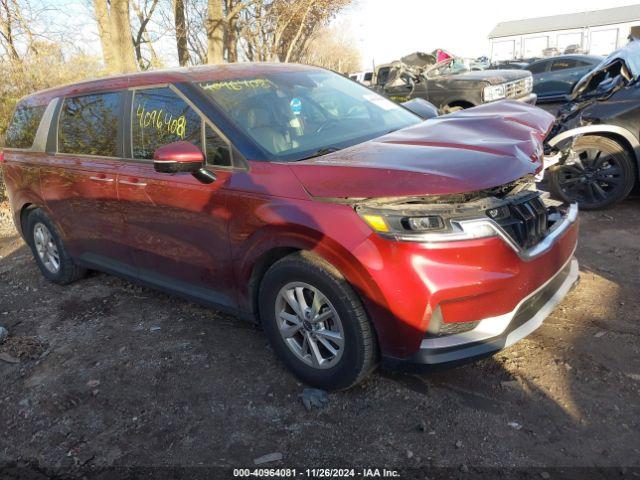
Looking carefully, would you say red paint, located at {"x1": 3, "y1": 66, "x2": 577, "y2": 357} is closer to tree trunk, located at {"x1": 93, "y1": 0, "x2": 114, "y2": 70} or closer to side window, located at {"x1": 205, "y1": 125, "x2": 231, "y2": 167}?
side window, located at {"x1": 205, "y1": 125, "x2": 231, "y2": 167}

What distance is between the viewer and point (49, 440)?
2846 mm

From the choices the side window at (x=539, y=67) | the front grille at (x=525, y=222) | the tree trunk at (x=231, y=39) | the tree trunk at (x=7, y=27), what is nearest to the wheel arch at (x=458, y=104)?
the side window at (x=539, y=67)

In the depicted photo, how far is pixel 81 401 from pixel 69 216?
A: 1868 mm

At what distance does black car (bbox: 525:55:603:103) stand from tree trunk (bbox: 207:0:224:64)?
975 cm

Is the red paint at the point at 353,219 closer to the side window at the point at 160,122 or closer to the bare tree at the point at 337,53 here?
the side window at the point at 160,122

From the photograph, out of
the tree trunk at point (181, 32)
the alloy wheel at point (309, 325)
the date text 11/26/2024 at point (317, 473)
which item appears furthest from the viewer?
the tree trunk at point (181, 32)

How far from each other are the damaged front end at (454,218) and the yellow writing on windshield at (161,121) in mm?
1493

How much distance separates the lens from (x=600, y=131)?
208 inches

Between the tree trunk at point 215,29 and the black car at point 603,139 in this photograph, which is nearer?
the black car at point 603,139

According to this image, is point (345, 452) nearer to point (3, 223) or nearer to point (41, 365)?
point (41, 365)

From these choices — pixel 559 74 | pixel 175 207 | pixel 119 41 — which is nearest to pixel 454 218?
pixel 175 207

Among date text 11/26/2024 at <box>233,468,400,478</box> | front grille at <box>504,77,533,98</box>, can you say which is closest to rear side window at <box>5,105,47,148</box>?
date text 11/26/2024 at <box>233,468,400,478</box>

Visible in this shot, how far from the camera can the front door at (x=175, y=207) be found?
3.16 m

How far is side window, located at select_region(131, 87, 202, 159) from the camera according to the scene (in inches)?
131
